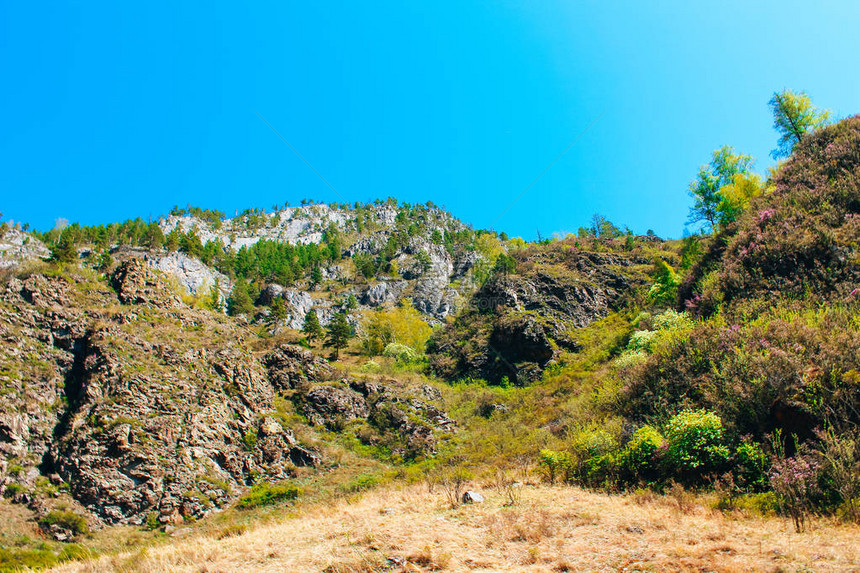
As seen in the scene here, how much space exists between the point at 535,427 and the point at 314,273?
88.2m

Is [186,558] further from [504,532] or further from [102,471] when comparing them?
[102,471]

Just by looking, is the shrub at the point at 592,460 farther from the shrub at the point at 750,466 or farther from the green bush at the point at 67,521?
the green bush at the point at 67,521

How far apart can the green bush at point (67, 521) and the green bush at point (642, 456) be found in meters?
24.3

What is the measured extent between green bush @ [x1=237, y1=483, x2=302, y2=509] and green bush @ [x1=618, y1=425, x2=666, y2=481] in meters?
18.8

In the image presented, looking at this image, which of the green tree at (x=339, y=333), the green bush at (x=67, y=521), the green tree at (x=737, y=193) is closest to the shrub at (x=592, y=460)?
the green bush at (x=67, y=521)

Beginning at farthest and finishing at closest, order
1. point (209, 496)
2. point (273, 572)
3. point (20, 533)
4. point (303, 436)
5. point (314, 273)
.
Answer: point (314, 273), point (303, 436), point (209, 496), point (20, 533), point (273, 572)

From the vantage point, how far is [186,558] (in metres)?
9.81

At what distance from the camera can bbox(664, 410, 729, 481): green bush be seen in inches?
471

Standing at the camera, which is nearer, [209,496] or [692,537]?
[692,537]

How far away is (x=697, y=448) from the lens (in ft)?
40.1

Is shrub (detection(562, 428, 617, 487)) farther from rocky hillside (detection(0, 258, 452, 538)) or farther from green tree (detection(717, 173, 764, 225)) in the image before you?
green tree (detection(717, 173, 764, 225))

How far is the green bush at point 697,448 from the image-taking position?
39.2 feet

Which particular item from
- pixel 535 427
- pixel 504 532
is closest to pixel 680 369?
pixel 504 532

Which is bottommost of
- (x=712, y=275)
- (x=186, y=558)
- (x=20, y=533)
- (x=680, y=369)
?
(x=20, y=533)
